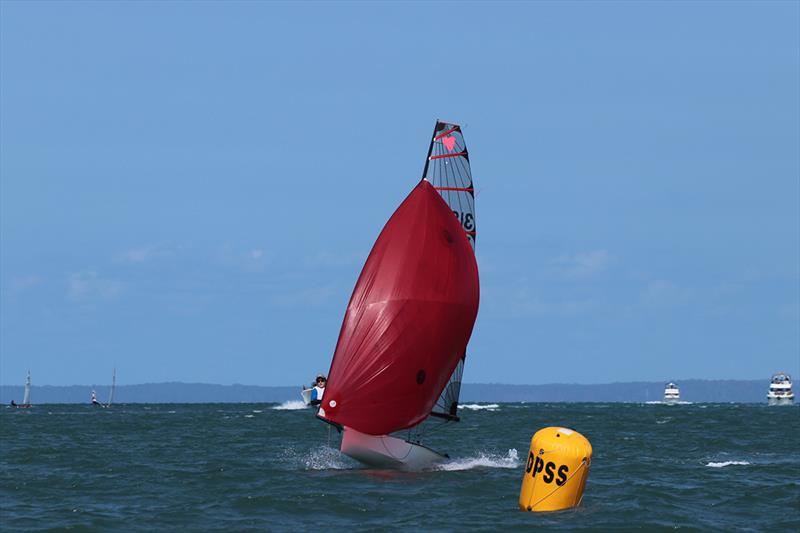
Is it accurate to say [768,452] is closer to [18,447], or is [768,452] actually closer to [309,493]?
[309,493]

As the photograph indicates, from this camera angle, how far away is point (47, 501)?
28.2 metres

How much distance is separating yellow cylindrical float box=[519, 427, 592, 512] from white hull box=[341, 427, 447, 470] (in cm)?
871

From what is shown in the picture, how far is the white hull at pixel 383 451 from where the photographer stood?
1326 inches

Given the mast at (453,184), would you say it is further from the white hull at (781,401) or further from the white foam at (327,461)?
the white hull at (781,401)

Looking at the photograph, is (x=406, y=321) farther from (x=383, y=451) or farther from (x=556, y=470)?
(x=556, y=470)

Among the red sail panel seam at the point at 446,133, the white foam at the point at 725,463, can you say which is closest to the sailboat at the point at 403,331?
the red sail panel seam at the point at 446,133

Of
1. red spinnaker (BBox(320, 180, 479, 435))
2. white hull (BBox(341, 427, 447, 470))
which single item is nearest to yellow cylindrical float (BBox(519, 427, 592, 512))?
red spinnaker (BBox(320, 180, 479, 435))

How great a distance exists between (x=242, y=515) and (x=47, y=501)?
5.14m

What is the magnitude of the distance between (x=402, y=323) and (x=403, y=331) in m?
0.21

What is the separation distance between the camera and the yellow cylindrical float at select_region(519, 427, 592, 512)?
2481cm

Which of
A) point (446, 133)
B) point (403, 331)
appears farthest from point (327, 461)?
point (446, 133)

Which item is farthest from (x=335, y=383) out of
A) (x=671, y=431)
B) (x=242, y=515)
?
(x=671, y=431)

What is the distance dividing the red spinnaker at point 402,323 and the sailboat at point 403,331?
0.08 ft

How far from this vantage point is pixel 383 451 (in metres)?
34.0
